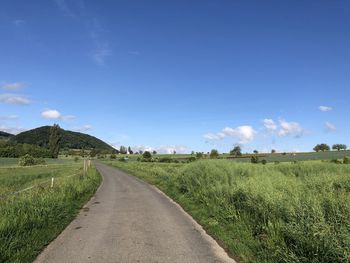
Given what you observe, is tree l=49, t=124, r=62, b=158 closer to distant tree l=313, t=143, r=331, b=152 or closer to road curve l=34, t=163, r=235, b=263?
distant tree l=313, t=143, r=331, b=152

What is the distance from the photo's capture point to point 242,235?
10.1m

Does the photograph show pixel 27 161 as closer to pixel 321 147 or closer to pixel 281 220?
pixel 281 220

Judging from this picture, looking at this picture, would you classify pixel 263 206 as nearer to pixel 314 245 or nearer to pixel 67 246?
pixel 314 245

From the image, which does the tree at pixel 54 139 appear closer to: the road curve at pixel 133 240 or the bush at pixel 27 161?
the bush at pixel 27 161

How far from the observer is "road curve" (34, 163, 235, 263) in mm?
8398

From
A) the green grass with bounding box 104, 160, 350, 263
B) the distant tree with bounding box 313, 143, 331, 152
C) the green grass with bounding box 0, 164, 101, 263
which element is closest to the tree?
the distant tree with bounding box 313, 143, 331, 152

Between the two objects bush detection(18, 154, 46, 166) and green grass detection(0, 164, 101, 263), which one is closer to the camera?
green grass detection(0, 164, 101, 263)

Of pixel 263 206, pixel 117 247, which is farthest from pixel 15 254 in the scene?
pixel 263 206

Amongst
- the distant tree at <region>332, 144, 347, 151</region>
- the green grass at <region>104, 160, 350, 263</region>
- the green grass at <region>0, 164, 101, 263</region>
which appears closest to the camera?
the green grass at <region>104, 160, 350, 263</region>

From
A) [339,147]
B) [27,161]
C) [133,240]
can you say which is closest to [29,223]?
[133,240]

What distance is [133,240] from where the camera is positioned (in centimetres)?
1021

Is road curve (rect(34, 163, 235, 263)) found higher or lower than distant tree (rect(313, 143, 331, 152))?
lower

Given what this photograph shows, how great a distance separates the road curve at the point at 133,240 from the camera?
8.40 m

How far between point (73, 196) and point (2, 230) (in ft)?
33.9
